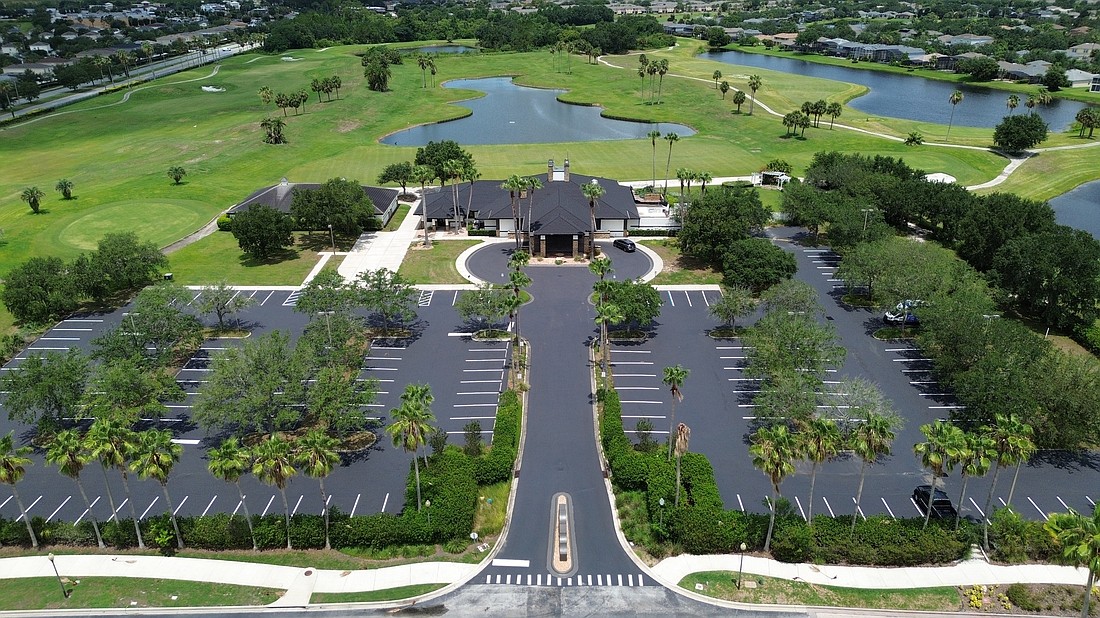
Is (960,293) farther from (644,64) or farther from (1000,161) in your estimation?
(644,64)

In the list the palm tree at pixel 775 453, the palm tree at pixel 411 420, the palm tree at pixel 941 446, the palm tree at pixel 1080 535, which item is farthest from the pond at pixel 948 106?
the palm tree at pixel 411 420

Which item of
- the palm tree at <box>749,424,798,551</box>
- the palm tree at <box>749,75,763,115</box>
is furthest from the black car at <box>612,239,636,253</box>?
the palm tree at <box>749,75,763,115</box>

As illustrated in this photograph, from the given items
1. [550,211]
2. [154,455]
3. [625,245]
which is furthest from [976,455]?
[550,211]

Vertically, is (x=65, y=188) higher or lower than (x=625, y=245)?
higher

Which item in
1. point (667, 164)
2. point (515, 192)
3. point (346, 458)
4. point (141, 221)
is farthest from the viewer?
point (667, 164)

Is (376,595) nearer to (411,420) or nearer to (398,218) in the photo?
(411,420)

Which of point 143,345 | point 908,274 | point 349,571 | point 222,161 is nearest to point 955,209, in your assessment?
point 908,274

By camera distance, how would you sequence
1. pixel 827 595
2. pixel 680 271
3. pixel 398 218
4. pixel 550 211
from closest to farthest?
1. pixel 827 595
2. pixel 680 271
3. pixel 550 211
4. pixel 398 218
